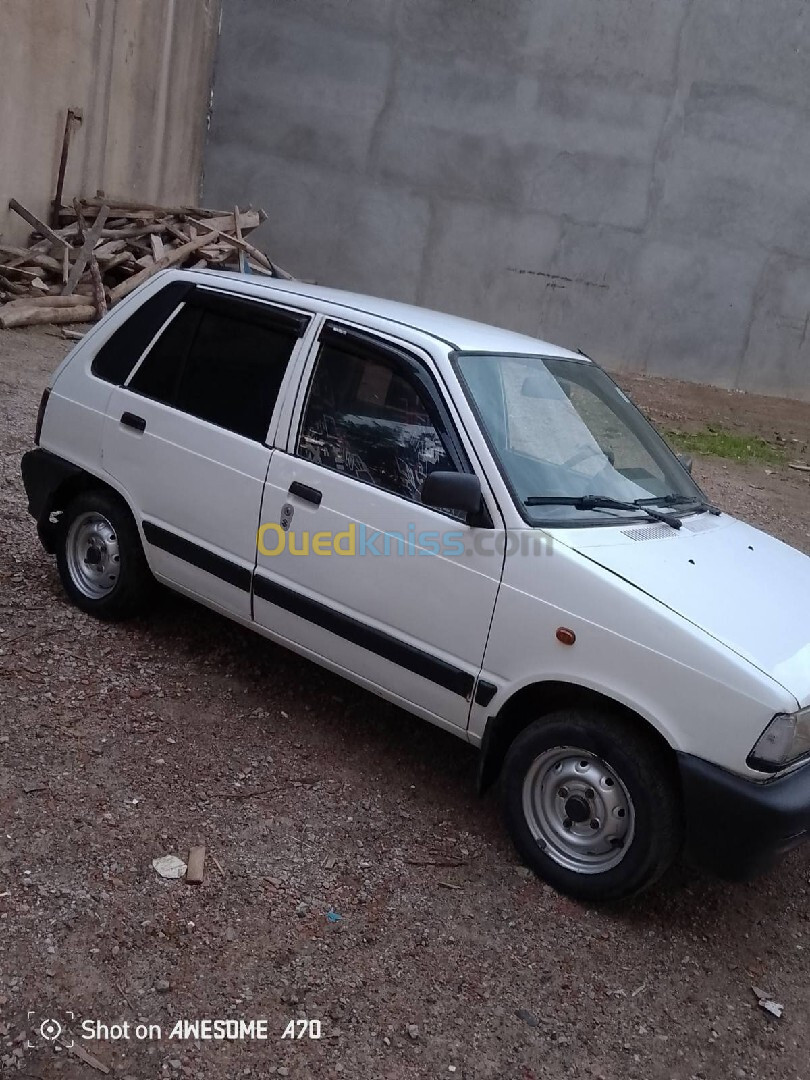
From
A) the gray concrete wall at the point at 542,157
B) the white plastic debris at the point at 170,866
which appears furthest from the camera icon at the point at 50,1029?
the gray concrete wall at the point at 542,157

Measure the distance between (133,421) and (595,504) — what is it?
2.16 metres

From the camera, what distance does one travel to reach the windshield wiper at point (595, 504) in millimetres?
3602

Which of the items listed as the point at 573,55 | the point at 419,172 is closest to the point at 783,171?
the point at 573,55

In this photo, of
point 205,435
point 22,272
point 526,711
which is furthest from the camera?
point 22,272

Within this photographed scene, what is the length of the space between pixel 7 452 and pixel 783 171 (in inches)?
542

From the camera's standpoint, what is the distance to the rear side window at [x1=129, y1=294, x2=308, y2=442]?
417cm

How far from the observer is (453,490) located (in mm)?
3424

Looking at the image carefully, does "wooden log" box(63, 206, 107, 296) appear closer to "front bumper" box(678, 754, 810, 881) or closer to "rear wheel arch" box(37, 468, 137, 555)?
"rear wheel arch" box(37, 468, 137, 555)

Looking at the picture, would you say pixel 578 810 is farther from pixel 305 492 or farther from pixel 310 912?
pixel 305 492

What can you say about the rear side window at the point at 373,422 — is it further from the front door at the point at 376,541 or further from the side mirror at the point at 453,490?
the side mirror at the point at 453,490

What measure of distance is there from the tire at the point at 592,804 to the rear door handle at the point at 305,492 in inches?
47.9

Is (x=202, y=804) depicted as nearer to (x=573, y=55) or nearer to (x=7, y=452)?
(x=7, y=452)

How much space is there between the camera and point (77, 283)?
12.2 meters

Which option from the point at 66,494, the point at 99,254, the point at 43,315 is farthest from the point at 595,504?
the point at 99,254
